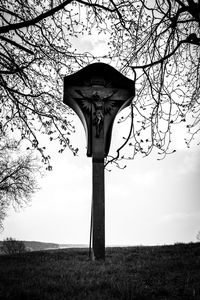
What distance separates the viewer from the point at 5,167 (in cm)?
2077

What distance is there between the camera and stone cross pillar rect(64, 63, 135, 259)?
5.96 metres

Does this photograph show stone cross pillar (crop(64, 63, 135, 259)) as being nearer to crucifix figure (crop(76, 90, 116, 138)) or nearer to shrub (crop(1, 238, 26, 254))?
crucifix figure (crop(76, 90, 116, 138))

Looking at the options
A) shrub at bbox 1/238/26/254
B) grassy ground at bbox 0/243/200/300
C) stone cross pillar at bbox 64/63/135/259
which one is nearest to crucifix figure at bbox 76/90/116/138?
stone cross pillar at bbox 64/63/135/259

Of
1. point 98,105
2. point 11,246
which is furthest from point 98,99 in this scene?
point 11,246

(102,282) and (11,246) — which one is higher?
(102,282)

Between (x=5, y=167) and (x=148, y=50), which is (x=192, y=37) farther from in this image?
(x=5, y=167)

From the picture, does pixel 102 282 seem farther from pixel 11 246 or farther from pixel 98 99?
pixel 11 246

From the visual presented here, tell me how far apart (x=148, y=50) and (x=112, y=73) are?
2.79 feet

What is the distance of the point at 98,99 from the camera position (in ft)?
19.9

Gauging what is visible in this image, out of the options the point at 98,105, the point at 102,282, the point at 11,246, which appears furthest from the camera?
the point at 11,246

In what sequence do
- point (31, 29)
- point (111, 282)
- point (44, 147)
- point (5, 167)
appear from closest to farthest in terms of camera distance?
point (111, 282) → point (31, 29) → point (44, 147) → point (5, 167)

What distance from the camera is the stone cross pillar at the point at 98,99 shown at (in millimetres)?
5963

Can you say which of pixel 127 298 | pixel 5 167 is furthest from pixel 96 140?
pixel 5 167

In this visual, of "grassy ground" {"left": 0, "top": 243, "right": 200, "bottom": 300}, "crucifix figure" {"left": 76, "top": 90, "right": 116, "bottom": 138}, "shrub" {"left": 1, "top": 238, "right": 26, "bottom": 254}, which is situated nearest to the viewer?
"grassy ground" {"left": 0, "top": 243, "right": 200, "bottom": 300}
